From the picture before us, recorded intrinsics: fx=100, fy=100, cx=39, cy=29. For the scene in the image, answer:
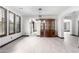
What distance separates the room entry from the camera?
12.3 metres

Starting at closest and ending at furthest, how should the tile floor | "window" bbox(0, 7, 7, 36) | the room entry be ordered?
the tile floor
"window" bbox(0, 7, 7, 36)
the room entry

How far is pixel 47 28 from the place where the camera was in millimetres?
12414

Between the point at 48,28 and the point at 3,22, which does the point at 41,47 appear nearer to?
the point at 3,22

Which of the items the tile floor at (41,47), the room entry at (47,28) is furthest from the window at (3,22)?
the room entry at (47,28)

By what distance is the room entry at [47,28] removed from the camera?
12.3 metres

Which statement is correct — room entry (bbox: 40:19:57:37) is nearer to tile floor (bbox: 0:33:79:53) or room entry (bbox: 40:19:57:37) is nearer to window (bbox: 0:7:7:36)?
tile floor (bbox: 0:33:79:53)

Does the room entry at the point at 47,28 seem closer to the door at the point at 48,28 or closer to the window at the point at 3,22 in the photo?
the door at the point at 48,28

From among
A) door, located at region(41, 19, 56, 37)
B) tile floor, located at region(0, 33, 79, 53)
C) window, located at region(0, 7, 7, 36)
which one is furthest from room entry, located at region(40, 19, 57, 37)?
window, located at region(0, 7, 7, 36)

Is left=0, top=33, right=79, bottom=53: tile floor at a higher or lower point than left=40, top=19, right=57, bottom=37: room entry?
lower

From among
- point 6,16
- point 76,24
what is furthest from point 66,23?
point 6,16
